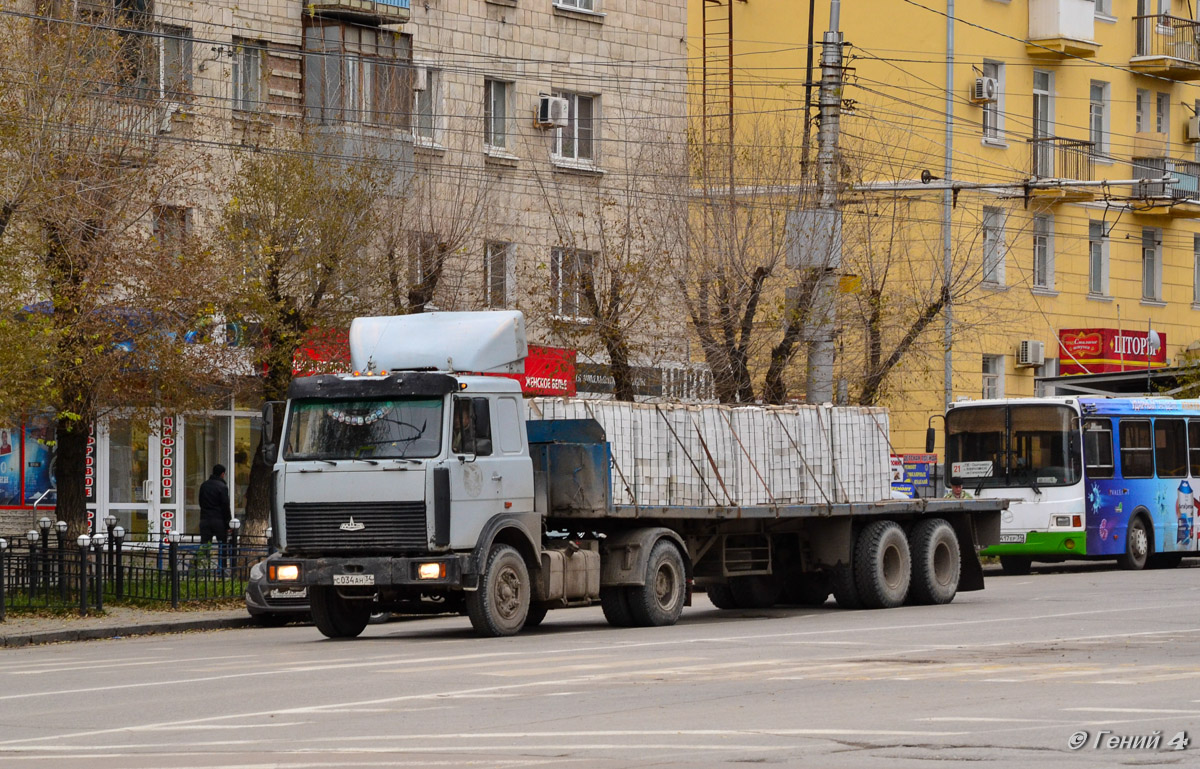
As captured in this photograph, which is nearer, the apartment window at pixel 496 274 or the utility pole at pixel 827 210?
the utility pole at pixel 827 210

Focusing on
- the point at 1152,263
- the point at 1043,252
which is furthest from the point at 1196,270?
the point at 1043,252

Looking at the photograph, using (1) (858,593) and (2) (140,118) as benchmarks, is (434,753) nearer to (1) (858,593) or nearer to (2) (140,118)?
(1) (858,593)

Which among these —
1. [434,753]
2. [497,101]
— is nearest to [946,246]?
[497,101]

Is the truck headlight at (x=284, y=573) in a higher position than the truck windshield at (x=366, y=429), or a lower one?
lower

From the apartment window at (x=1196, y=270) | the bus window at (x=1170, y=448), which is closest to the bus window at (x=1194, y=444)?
the bus window at (x=1170, y=448)

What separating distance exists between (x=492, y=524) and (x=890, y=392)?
18195mm

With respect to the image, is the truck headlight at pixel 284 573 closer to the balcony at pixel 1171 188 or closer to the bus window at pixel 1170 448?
the bus window at pixel 1170 448

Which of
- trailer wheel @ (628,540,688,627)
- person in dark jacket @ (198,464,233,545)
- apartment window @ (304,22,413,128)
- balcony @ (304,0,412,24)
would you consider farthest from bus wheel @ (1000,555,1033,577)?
trailer wheel @ (628,540,688,627)

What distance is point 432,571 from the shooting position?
62.9 ft

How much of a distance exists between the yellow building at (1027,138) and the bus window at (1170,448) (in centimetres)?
516

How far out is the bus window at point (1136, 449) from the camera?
113ft

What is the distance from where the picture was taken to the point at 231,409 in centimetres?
3553

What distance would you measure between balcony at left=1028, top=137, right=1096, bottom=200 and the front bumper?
3096 cm

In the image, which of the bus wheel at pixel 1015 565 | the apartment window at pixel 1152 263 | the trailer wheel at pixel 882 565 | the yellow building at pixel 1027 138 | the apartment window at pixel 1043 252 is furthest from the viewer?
the apartment window at pixel 1152 263
